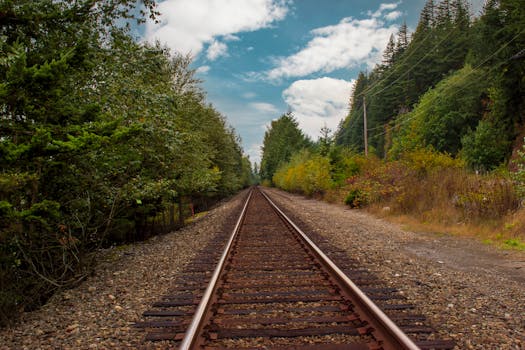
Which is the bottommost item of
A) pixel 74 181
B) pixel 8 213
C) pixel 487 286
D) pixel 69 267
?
pixel 487 286

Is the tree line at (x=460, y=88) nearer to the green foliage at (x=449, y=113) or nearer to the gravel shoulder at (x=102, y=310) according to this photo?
the green foliage at (x=449, y=113)

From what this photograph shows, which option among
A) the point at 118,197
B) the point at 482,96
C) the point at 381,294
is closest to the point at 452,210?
the point at 381,294

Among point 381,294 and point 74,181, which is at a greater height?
point 74,181

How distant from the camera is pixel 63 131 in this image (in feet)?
13.3

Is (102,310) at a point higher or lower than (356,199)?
lower

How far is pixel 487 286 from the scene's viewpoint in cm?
495

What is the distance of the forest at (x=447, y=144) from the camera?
10208 mm

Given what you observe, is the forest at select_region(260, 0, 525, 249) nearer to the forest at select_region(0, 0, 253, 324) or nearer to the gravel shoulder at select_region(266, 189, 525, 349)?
the gravel shoulder at select_region(266, 189, 525, 349)

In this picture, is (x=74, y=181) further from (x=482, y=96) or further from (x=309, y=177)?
(x=482, y=96)

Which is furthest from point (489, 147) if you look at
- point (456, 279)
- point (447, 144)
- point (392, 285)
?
point (392, 285)

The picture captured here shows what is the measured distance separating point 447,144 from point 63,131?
2073 inches

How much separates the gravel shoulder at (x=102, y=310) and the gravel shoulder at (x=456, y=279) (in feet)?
11.0

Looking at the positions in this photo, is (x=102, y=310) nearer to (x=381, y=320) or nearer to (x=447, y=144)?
(x=381, y=320)

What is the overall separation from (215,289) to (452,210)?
9.36m
